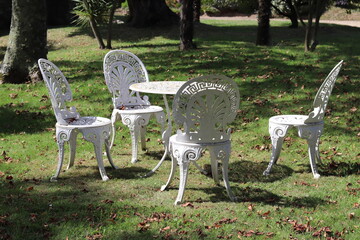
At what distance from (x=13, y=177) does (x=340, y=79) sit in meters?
7.73

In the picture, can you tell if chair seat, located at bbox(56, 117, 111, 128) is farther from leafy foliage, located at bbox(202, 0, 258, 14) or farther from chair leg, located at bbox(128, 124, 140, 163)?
leafy foliage, located at bbox(202, 0, 258, 14)

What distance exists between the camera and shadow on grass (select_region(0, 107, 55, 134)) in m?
9.54

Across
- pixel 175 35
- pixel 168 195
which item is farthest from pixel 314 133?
pixel 175 35

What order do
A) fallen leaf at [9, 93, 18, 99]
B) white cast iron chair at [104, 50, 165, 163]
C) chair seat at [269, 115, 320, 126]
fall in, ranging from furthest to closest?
1. fallen leaf at [9, 93, 18, 99]
2. white cast iron chair at [104, 50, 165, 163]
3. chair seat at [269, 115, 320, 126]

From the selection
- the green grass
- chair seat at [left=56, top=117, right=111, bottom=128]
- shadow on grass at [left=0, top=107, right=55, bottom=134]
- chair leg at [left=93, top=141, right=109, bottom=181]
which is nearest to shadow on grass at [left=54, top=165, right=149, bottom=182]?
the green grass

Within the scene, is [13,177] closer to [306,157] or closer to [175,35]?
[306,157]

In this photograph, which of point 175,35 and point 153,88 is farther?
point 175,35

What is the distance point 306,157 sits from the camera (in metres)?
7.74

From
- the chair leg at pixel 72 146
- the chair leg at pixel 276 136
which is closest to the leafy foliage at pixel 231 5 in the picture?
the chair leg at pixel 276 136

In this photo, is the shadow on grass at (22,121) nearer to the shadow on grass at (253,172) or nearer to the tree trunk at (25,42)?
the tree trunk at (25,42)

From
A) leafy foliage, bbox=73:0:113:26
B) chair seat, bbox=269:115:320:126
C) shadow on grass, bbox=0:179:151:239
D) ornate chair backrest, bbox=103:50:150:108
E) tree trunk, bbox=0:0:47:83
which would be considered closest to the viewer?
shadow on grass, bbox=0:179:151:239

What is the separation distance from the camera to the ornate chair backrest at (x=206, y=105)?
5.45 m

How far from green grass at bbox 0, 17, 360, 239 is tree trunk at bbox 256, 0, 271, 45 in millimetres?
1690

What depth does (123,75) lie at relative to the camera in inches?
324
